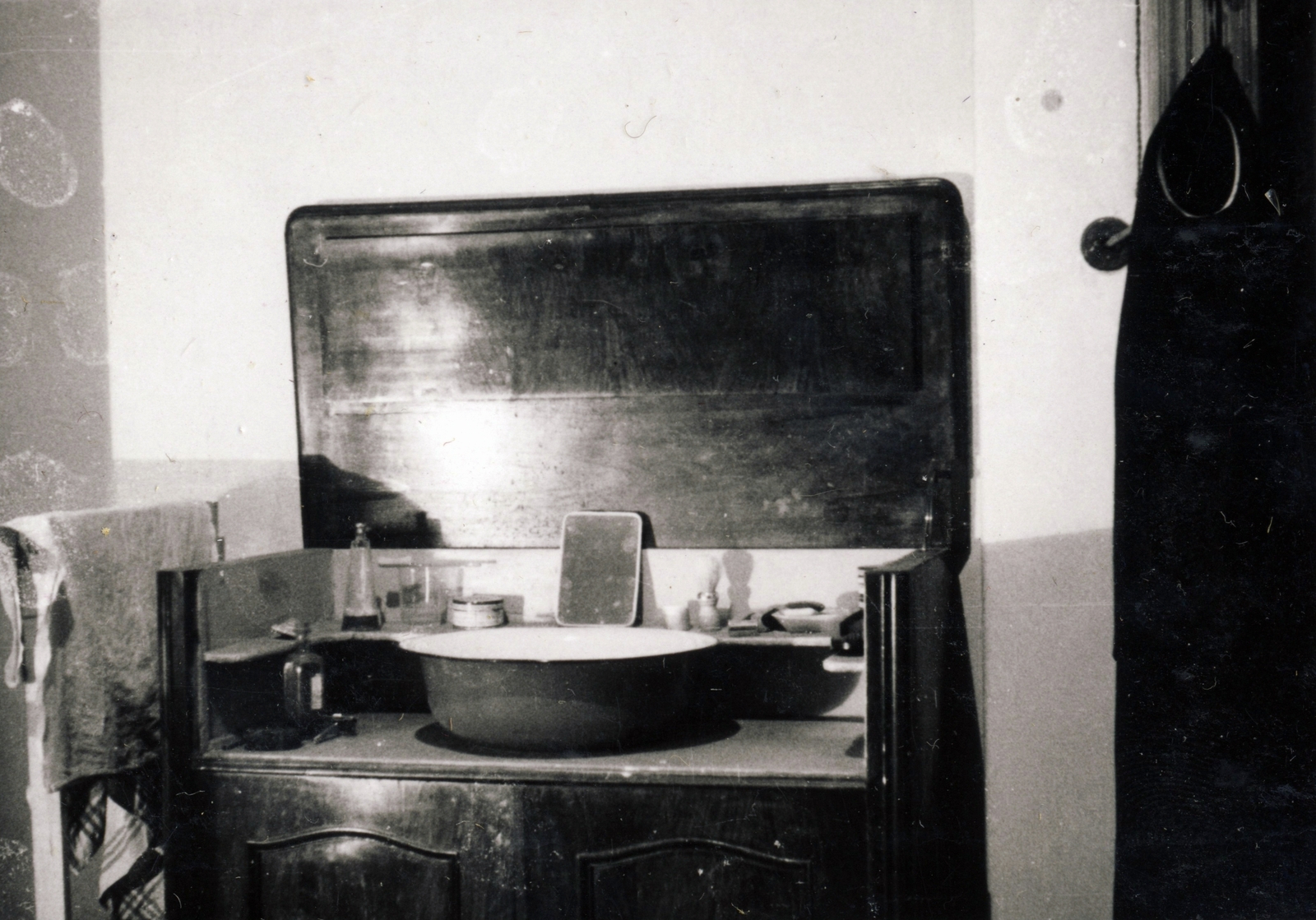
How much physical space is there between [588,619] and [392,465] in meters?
0.56

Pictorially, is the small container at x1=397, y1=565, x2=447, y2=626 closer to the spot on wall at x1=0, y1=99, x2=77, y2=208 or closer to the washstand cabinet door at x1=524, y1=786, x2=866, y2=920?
the washstand cabinet door at x1=524, y1=786, x2=866, y2=920

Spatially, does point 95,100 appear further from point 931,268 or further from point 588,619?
→ point 931,268

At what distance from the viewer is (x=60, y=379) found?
2.49 m

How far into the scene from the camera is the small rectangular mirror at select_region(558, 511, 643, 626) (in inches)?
88.1

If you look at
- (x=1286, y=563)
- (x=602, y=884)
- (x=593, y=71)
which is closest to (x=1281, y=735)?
(x=1286, y=563)

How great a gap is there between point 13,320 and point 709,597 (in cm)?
171

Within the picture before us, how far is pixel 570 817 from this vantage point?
180 cm

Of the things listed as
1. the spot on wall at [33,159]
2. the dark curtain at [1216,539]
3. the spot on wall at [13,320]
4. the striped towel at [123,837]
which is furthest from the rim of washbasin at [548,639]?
the spot on wall at [33,159]

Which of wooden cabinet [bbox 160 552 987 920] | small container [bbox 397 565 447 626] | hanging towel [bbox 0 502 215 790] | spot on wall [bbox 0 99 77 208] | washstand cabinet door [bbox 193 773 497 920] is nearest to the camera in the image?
wooden cabinet [bbox 160 552 987 920]

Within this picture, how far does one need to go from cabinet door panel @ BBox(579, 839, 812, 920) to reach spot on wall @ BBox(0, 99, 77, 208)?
6.23 ft

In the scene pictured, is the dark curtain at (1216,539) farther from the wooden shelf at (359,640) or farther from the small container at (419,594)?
the small container at (419,594)

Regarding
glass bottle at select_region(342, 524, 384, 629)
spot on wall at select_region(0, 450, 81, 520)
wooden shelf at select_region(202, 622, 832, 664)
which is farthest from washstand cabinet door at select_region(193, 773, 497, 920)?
spot on wall at select_region(0, 450, 81, 520)

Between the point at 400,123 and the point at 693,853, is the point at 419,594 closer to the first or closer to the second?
the point at 693,853

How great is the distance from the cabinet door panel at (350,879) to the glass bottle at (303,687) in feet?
0.78
